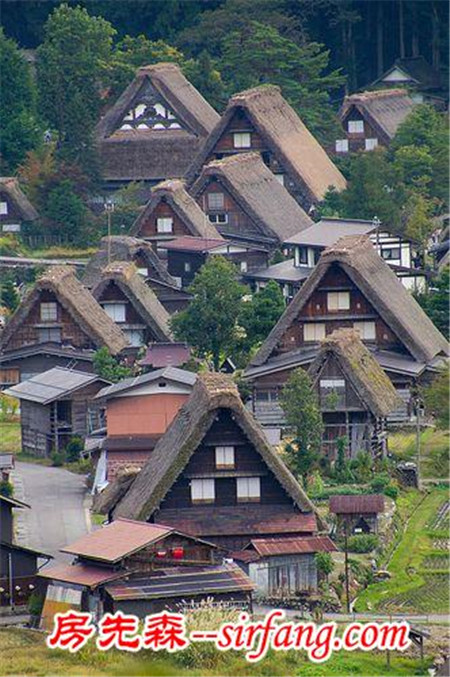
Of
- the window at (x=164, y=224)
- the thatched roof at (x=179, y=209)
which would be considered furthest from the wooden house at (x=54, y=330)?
the window at (x=164, y=224)

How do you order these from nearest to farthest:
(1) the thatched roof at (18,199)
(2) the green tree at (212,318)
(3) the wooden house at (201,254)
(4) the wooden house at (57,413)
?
(4) the wooden house at (57,413), (2) the green tree at (212,318), (3) the wooden house at (201,254), (1) the thatched roof at (18,199)

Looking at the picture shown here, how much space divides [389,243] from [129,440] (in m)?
14.8

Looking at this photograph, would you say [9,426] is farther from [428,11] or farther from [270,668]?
[428,11]

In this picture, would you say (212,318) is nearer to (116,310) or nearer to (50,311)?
(116,310)

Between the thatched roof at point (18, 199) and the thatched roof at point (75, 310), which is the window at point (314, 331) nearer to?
the thatched roof at point (75, 310)

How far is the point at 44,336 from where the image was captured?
55.9 metres

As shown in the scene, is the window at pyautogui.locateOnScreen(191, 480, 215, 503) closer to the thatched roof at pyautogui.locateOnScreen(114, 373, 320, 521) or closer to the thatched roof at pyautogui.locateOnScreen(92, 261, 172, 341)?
the thatched roof at pyautogui.locateOnScreen(114, 373, 320, 521)

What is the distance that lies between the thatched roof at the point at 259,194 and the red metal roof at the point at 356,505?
20.8 metres

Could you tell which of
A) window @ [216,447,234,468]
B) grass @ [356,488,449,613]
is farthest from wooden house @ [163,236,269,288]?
window @ [216,447,234,468]

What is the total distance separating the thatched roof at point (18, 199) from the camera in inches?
2640

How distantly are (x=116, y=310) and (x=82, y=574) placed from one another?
18.2 meters

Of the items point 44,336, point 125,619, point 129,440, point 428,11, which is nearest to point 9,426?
point 44,336

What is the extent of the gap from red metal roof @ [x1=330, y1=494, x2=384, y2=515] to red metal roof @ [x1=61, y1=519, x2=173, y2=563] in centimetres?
432

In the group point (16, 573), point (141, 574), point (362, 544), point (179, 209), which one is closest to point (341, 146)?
point (179, 209)
